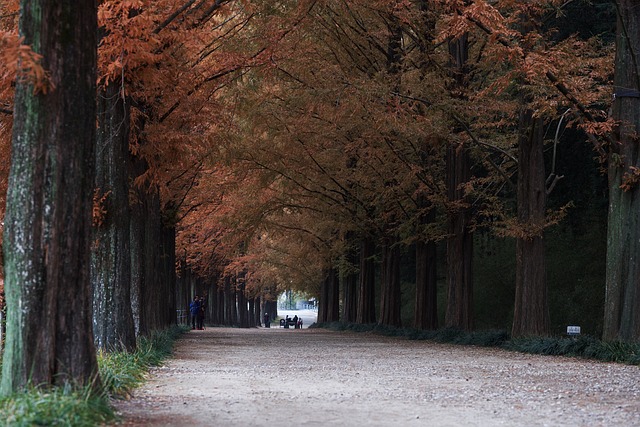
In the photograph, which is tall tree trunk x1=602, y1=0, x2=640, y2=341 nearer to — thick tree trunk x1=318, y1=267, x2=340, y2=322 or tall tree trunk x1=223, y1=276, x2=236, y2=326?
thick tree trunk x1=318, y1=267, x2=340, y2=322

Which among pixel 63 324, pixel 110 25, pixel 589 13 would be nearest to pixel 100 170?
pixel 110 25

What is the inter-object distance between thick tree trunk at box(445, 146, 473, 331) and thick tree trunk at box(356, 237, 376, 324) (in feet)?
35.1

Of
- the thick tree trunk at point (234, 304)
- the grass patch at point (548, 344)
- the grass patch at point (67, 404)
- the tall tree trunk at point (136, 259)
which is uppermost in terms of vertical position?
the tall tree trunk at point (136, 259)

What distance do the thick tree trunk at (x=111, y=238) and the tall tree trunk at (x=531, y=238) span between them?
399 inches

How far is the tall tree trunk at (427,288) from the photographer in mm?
28623

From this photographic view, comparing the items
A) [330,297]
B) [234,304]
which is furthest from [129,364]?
[234,304]

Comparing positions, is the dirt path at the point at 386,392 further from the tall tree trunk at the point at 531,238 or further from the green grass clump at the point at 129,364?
the tall tree trunk at the point at 531,238

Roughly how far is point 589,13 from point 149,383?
71.0ft

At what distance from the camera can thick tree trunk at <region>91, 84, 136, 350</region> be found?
1441cm

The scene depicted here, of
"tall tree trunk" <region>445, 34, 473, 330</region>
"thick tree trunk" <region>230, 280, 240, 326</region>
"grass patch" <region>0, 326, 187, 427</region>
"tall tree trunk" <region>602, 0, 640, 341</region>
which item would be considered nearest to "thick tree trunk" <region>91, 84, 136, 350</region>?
"grass patch" <region>0, 326, 187, 427</region>

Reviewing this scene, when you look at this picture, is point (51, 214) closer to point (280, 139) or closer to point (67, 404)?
point (67, 404)

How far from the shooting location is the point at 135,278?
18500mm

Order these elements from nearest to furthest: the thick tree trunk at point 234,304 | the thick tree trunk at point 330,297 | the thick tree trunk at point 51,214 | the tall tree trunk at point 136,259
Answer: the thick tree trunk at point 51,214 < the tall tree trunk at point 136,259 < the thick tree trunk at point 330,297 < the thick tree trunk at point 234,304

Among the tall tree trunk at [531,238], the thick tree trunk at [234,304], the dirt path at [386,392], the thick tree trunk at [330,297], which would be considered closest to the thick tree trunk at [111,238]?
the dirt path at [386,392]
